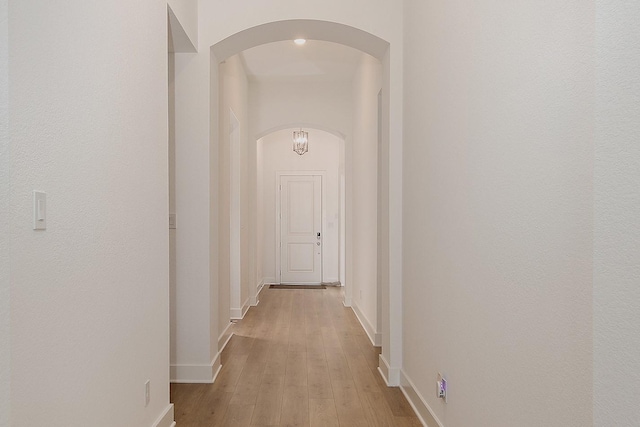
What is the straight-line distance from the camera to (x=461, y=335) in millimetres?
2145

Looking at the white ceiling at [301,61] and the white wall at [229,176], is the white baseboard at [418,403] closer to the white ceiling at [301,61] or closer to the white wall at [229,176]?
the white wall at [229,176]

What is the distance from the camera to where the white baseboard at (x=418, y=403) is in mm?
2619

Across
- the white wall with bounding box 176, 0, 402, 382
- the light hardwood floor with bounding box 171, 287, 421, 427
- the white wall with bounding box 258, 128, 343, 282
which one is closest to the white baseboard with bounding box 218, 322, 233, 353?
the light hardwood floor with bounding box 171, 287, 421, 427

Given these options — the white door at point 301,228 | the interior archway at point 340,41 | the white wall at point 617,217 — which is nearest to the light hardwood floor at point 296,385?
the interior archway at point 340,41

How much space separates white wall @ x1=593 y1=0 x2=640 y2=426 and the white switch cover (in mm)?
1452

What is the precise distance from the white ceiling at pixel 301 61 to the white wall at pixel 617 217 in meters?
4.47

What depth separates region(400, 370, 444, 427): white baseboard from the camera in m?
2.62

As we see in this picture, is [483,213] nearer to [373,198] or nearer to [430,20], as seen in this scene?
[430,20]

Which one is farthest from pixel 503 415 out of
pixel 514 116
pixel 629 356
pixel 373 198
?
pixel 373 198

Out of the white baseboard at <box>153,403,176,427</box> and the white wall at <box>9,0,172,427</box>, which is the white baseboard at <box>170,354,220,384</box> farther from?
the white wall at <box>9,0,172,427</box>

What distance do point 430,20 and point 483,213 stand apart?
55.2 inches

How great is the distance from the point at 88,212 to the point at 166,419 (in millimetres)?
1467

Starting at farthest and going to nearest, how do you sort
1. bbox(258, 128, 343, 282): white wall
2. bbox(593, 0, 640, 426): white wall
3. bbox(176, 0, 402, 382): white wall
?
bbox(258, 128, 343, 282): white wall < bbox(176, 0, 402, 382): white wall < bbox(593, 0, 640, 426): white wall

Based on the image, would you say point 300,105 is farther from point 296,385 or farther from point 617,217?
point 617,217
